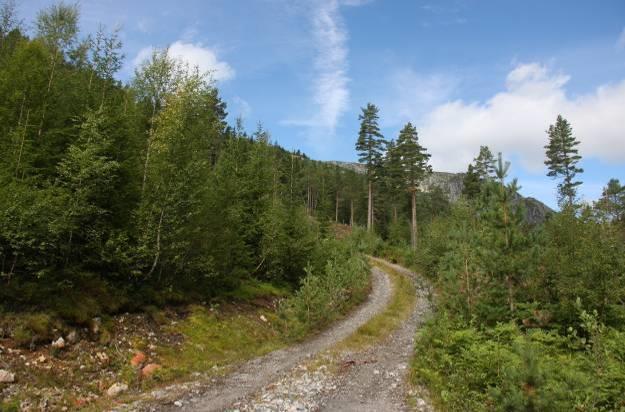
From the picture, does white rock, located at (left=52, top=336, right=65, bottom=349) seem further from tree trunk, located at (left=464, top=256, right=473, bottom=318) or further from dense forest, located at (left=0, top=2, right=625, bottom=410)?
tree trunk, located at (left=464, top=256, right=473, bottom=318)

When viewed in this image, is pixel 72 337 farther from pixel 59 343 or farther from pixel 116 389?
pixel 116 389

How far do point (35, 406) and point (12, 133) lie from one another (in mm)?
9563

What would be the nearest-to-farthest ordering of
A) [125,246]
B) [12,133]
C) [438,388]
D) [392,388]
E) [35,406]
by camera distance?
[35,406] → [438,388] → [392,388] → [12,133] → [125,246]

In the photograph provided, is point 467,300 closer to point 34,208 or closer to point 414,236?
point 34,208

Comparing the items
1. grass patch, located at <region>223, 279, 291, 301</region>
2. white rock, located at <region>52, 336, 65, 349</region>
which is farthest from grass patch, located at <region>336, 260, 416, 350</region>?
white rock, located at <region>52, 336, 65, 349</region>

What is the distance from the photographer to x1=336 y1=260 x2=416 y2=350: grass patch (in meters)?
18.3

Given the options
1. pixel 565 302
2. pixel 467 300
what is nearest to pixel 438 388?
pixel 467 300

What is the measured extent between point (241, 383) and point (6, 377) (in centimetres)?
640

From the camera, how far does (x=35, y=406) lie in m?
9.29

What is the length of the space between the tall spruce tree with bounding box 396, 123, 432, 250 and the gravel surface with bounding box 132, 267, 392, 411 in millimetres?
34115

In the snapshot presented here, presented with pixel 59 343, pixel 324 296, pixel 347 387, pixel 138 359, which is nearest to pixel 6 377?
pixel 59 343

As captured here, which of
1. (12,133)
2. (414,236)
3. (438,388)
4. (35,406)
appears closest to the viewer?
(35,406)

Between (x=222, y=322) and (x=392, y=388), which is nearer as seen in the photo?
(x=392, y=388)

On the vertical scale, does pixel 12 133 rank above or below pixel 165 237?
above
